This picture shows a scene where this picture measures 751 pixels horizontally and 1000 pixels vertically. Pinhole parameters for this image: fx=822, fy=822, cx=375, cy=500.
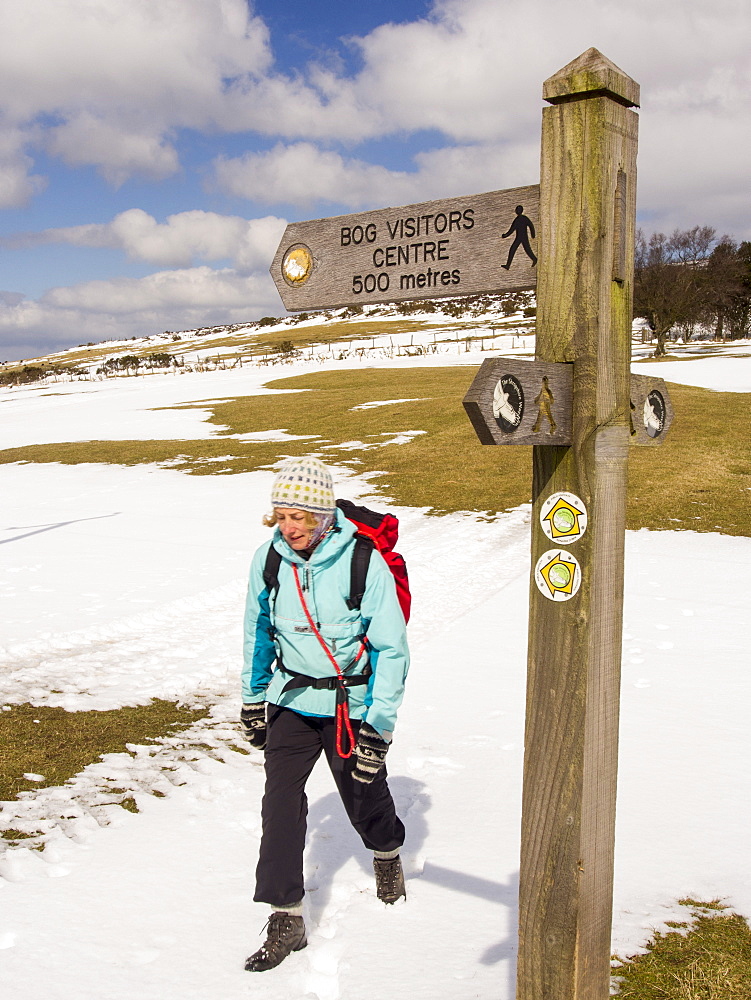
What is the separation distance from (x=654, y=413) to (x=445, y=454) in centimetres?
1460

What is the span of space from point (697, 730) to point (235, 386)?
3542 centimetres

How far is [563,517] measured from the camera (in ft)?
7.84

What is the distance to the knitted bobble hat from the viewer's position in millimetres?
3002

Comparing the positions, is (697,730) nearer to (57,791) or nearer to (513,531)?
(57,791)

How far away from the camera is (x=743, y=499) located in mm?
12438

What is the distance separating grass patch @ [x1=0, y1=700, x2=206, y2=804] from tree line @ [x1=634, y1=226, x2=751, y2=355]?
4740 centimetres

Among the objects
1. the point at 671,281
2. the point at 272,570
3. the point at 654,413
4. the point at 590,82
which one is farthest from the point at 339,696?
the point at 671,281

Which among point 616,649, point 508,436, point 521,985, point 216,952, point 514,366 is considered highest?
point 514,366

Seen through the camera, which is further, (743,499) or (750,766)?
(743,499)

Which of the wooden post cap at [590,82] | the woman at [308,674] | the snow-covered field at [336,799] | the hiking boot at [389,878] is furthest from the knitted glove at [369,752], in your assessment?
the wooden post cap at [590,82]

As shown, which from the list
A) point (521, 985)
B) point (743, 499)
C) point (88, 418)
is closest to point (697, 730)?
point (521, 985)

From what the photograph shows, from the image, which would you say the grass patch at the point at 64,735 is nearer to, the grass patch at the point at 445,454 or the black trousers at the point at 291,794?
the black trousers at the point at 291,794

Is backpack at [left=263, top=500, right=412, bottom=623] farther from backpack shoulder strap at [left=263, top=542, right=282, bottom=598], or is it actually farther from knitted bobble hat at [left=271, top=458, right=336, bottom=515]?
knitted bobble hat at [left=271, top=458, right=336, bottom=515]

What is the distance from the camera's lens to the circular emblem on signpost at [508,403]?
211 centimetres
